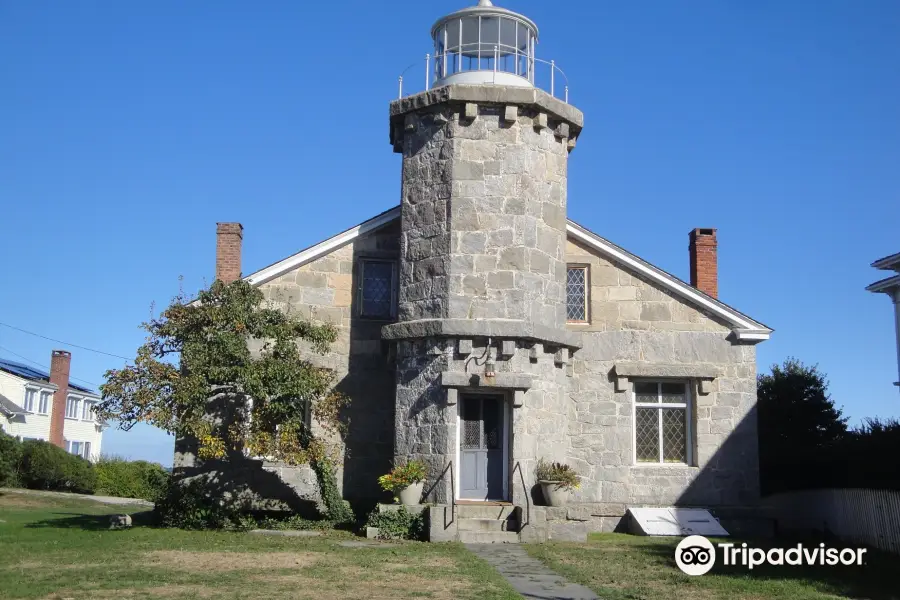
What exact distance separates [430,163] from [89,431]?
105 ft

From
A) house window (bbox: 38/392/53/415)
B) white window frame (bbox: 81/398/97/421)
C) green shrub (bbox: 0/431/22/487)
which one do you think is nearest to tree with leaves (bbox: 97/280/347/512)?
green shrub (bbox: 0/431/22/487)

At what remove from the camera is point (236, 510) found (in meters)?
16.4

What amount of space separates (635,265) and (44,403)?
28.9 meters

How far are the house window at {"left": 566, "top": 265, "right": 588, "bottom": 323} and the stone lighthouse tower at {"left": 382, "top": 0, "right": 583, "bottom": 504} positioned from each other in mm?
1348

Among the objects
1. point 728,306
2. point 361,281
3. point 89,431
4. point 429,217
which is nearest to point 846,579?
point 728,306

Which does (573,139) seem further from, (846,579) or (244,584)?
(244,584)

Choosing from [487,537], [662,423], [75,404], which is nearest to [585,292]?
[662,423]

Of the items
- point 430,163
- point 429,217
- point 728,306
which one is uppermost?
point 430,163

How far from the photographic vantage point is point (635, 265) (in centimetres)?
1797

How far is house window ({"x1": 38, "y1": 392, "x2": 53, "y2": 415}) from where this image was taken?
121ft

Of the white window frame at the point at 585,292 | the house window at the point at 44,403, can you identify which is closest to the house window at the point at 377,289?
the white window frame at the point at 585,292

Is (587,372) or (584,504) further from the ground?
(587,372)

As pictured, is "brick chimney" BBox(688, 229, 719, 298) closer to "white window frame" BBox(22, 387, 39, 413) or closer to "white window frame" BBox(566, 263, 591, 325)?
"white window frame" BBox(566, 263, 591, 325)

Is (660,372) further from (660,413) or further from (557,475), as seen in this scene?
(557,475)
